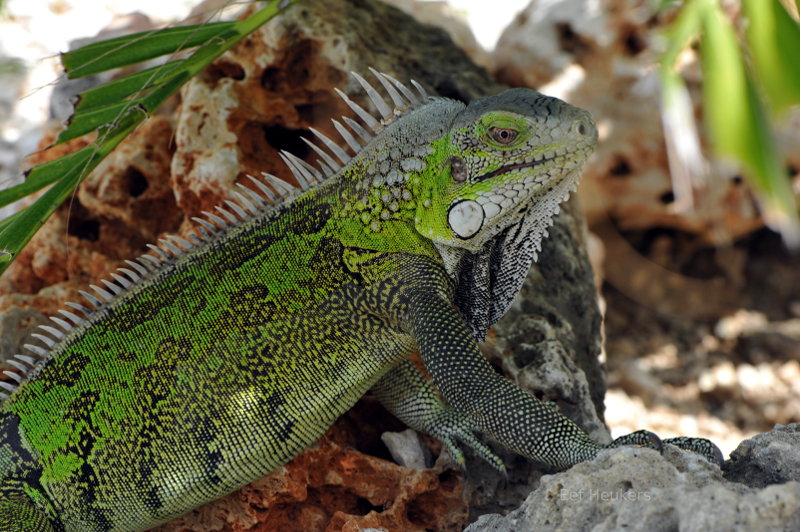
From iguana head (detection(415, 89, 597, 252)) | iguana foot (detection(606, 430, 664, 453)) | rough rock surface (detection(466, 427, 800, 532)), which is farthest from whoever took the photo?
iguana head (detection(415, 89, 597, 252))

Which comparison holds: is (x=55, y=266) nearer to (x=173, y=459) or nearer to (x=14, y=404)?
(x=14, y=404)

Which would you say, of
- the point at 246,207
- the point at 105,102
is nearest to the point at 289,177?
the point at 246,207

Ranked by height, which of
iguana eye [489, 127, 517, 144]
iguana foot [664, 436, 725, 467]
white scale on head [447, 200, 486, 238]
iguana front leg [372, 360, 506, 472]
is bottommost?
iguana foot [664, 436, 725, 467]

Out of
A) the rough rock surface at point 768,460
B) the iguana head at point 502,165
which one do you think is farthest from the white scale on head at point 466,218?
the rough rock surface at point 768,460

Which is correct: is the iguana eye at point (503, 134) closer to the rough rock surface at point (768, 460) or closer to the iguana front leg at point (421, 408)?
the iguana front leg at point (421, 408)

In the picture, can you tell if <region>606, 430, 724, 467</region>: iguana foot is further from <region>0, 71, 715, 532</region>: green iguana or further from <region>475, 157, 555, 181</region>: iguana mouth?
<region>475, 157, 555, 181</region>: iguana mouth

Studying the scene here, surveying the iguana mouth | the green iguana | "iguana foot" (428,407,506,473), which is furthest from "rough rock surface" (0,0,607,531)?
the iguana mouth
